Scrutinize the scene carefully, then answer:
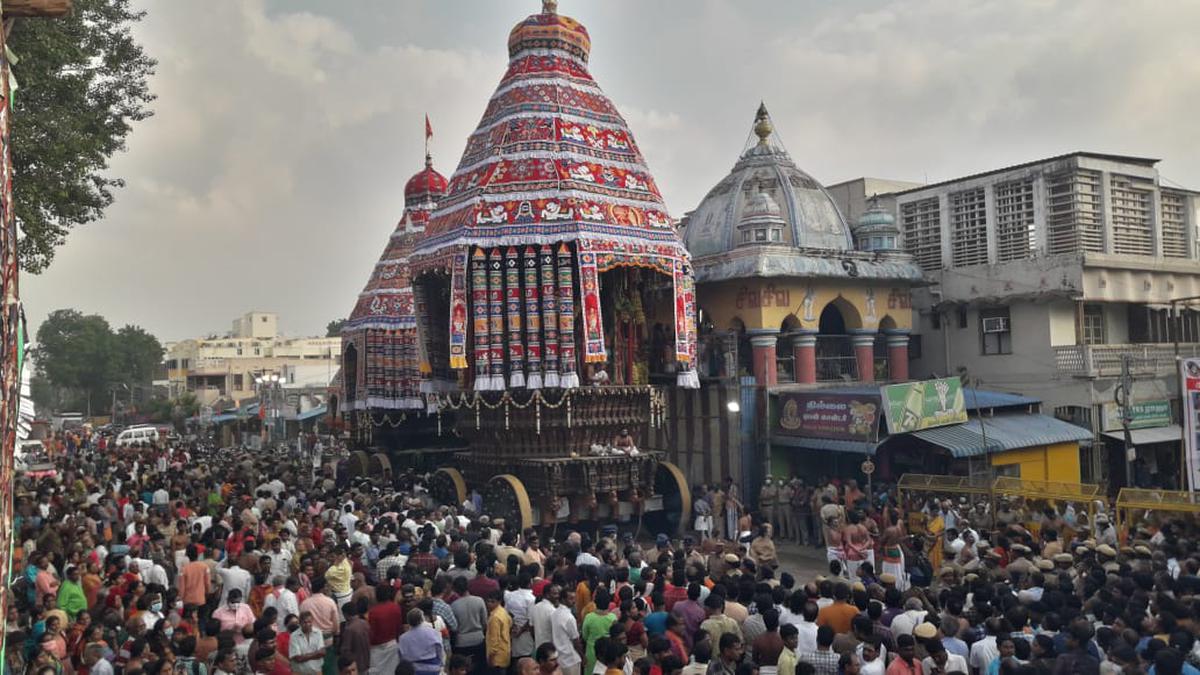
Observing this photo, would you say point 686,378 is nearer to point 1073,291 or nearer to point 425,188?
point 1073,291

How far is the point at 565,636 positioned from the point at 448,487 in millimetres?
10205

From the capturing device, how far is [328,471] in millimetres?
20250

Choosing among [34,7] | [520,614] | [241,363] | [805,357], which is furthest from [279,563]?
[241,363]

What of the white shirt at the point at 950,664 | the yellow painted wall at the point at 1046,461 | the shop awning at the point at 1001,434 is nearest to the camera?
the white shirt at the point at 950,664

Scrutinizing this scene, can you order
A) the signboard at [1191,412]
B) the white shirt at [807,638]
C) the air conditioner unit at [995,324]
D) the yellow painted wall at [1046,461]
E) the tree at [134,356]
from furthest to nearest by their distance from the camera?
the tree at [134,356] < the air conditioner unit at [995,324] < the yellow painted wall at [1046,461] < the signboard at [1191,412] < the white shirt at [807,638]

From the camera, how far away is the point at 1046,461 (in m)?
18.6

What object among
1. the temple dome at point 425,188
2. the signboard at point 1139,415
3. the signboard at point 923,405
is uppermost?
the temple dome at point 425,188

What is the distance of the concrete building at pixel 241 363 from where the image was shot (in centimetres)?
6281

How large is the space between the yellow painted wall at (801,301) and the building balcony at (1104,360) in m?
3.84

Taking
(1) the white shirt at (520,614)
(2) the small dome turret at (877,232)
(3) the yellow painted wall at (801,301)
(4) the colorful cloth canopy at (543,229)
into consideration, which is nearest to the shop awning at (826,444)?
(4) the colorful cloth canopy at (543,229)

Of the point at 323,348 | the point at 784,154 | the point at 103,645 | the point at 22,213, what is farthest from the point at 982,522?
the point at 323,348

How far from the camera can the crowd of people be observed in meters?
6.89

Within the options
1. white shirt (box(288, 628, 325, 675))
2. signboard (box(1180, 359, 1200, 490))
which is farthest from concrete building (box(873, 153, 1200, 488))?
white shirt (box(288, 628, 325, 675))

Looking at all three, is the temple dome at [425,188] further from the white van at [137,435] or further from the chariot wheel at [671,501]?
the white van at [137,435]
